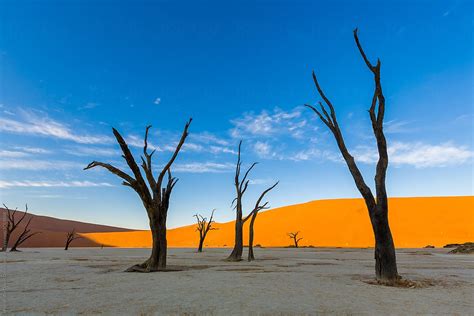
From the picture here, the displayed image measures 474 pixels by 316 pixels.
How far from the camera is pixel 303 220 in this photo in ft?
248

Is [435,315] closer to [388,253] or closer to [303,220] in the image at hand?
[388,253]

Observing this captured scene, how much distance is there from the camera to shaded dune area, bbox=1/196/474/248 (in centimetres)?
5778

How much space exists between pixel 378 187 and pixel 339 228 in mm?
59033

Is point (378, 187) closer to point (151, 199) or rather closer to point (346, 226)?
point (151, 199)

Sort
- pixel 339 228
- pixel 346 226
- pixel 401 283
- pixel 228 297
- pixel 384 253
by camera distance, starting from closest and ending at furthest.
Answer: pixel 228 297
pixel 401 283
pixel 384 253
pixel 339 228
pixel 346 226

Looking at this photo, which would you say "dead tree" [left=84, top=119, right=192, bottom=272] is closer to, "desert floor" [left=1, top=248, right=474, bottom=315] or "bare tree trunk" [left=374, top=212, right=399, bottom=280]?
"desert floor" [left=1, top=248, right=474, bottom=315]

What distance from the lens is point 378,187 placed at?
33.6 ft

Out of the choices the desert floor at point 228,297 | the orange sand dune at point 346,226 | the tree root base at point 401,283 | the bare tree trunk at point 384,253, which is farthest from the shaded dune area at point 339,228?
the desert floor at point 228,297

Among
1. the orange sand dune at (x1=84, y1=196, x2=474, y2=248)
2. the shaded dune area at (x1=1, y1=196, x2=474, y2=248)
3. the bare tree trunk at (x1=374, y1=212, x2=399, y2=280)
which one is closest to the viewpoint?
the bare tree trunk at (x1=374, y1=212, x2=399, y2=280)

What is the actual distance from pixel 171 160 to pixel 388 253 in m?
7.95

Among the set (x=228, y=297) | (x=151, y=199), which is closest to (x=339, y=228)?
(x=151, y=199)

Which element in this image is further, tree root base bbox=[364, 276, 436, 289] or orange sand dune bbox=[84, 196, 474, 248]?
orange sand dune bbox=[84, 196, 474, 248]

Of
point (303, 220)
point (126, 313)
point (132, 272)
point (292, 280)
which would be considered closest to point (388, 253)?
point (292, 280)

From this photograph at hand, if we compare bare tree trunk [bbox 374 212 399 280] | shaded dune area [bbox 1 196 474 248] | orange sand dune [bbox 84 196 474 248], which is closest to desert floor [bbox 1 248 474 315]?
bare tree trunk [bbox 374 212 399 280]
